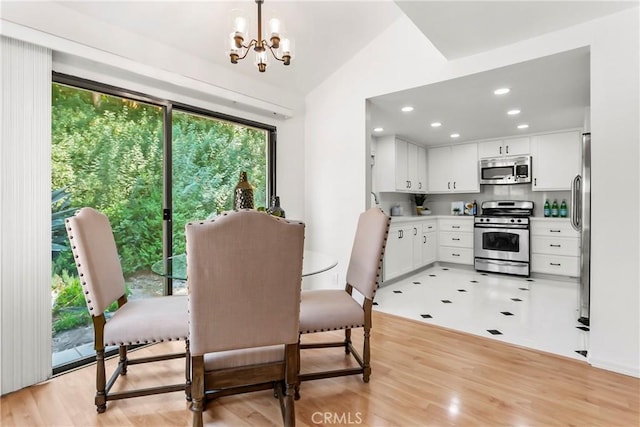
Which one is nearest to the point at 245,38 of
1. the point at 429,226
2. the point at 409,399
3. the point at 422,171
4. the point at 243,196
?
the point at 243,196

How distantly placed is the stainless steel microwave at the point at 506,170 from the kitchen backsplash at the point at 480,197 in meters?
0.33

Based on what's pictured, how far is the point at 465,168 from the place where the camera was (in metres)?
5.58

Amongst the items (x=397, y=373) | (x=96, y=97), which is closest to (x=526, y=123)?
(x=397, y=373)

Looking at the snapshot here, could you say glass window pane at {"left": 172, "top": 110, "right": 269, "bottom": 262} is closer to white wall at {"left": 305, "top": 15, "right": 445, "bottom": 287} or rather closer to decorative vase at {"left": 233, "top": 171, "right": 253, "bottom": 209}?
white wall at {"left": 305, "top": 15, "right": 445, "bottom": 287}

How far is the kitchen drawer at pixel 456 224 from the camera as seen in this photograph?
5.41 meters

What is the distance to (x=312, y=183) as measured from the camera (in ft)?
12.8

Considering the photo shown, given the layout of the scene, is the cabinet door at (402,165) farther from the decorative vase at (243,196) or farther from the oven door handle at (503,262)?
the decorative vase at (243,196)

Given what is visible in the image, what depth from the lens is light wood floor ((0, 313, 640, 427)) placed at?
5.42 feet

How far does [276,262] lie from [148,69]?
7.00ft

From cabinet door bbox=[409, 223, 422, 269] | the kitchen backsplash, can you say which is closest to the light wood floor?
cabinet door bbox=[409, 223, 422, 269]

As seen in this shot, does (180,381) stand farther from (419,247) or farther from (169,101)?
(419,247)

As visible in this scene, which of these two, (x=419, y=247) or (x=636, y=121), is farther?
(x=419, y=247)

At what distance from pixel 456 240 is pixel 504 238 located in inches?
29.7

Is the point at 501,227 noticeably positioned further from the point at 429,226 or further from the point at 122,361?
the point at 122,361
